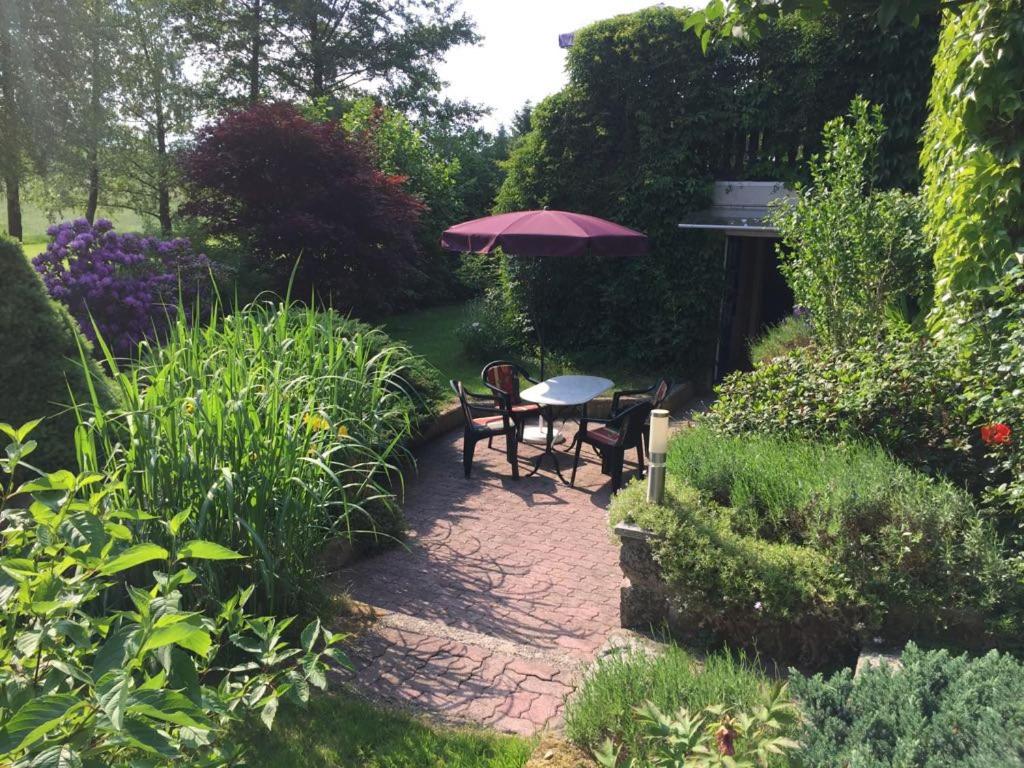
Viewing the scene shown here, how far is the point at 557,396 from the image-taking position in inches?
295

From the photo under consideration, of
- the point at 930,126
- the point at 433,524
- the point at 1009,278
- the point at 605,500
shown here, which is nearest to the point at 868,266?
the point at 930,126

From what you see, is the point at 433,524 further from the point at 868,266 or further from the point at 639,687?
the point at 868,266

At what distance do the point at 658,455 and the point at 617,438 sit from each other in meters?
2.83

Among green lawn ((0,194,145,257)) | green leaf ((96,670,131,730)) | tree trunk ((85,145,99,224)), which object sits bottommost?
green leaf ((96,670,131,730))

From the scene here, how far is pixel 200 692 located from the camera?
1.82 metres

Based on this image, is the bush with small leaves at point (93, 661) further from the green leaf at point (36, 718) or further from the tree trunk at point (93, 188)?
the tree trunk at point (93, 188)

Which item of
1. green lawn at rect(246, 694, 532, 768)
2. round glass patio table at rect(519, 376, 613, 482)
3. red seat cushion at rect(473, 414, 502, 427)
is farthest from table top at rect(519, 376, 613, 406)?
green lawn at rect(246, 694, 532, 768)

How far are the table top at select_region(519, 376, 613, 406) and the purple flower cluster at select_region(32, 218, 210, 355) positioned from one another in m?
4.15

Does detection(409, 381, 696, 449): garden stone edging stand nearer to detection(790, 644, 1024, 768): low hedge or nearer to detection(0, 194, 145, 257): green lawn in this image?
detection(790, 644, 1024, 768): low hedge

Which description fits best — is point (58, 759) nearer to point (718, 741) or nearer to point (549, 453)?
point (718, 741)

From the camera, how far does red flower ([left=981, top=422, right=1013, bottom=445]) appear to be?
3.63 m

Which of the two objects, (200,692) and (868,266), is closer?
(200,692)

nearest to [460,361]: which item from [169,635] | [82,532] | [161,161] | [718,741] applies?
[718,741]

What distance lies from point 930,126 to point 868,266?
3.95ft
